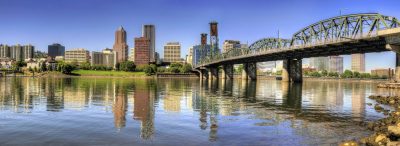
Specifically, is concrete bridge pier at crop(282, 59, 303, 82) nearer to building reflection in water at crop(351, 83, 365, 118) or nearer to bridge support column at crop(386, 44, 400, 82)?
bridge support column at crop(386, 44, 400, 82)

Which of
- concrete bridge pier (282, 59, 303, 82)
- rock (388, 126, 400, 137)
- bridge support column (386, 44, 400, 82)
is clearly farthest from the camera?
concrete bridge pier (282, 59, 303, 82)

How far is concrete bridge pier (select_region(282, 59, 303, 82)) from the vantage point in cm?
16725

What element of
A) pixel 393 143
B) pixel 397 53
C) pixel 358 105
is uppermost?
pixel 397 53

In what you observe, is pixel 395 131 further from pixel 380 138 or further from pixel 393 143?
pixel 393 143

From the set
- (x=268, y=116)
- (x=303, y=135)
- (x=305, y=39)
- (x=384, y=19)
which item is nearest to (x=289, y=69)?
(x=305, y=39)

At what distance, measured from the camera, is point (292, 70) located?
170000mm

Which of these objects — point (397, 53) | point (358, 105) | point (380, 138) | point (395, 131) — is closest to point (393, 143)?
point (380, 138)

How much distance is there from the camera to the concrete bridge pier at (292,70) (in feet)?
549

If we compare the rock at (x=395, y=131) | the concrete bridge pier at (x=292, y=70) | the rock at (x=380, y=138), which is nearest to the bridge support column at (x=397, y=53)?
the concrete bridge pier at (x=292, y=70)

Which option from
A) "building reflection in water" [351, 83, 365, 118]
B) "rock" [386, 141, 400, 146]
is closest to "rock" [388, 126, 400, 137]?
"rock" [386, 141, 400, 146]

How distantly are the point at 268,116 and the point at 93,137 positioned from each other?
20.6m

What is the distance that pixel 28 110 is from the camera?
4488 centimetres

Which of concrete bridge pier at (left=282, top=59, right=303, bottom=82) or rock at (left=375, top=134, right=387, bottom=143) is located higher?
concrete bridge pier at (left=282, top=59, right=303, bottom=82)

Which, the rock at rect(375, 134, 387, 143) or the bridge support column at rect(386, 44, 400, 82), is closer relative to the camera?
the rock at rect(375, 134, 387, 143)
